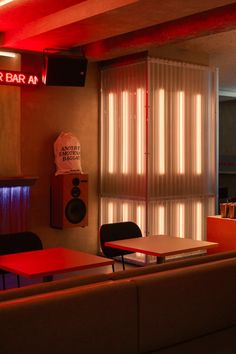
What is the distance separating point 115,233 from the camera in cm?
531

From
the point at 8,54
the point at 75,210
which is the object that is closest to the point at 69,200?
the point at 75,210

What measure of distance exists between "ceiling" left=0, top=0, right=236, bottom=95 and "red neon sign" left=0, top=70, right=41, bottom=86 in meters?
0.35

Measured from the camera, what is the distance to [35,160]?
23.7 feet

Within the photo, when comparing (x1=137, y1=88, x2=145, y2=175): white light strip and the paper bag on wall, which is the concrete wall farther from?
(x1=137, y1=88, x2=145, y2=175): white light strip

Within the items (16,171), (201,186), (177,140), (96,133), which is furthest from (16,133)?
(201,186)

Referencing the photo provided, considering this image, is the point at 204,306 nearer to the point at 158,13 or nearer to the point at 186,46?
the point at 158,13

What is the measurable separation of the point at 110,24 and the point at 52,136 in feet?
7.86

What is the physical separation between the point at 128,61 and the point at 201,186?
2.06 meters

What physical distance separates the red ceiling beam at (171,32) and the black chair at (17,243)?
2689 mm

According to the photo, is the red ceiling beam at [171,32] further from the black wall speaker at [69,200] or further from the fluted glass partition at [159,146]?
the black wall speaker at [69,200]

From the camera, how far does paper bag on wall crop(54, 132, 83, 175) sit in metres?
7.16

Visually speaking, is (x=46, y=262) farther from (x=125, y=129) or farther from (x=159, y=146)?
(x=125, y=129)

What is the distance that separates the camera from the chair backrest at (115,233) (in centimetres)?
521

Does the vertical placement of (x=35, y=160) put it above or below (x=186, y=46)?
below
